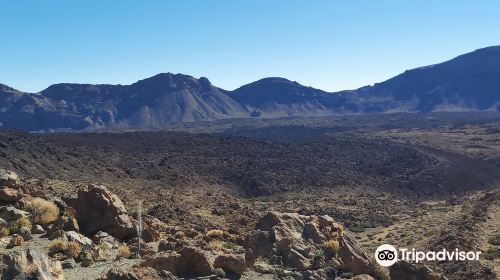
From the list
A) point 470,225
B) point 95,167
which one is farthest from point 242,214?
point 95,167

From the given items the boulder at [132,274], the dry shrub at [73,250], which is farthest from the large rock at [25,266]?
the dry shrub at [73,250]

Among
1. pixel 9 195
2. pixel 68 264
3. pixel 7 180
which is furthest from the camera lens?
pixel 7 180

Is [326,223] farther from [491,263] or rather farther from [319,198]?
[319,198]

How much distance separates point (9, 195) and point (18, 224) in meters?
2.36

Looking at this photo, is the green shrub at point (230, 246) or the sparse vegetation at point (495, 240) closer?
the green shrub at point (230, 246)

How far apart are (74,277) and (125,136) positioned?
9265 centimetres

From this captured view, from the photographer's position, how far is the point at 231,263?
12438mm

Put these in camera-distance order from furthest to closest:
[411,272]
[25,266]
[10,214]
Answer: [10,214] < [411,272] < [25,266]

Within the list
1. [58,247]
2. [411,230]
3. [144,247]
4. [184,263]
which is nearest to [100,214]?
[144,247]

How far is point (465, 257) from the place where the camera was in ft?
86.8

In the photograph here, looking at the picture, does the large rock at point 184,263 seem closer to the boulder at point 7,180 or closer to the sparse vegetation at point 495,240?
the boulder at point 7,180

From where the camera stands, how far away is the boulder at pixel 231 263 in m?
12.4

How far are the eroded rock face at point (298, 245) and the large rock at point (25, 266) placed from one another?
527 cm

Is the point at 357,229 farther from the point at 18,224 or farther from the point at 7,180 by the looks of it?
the point at 18,224
